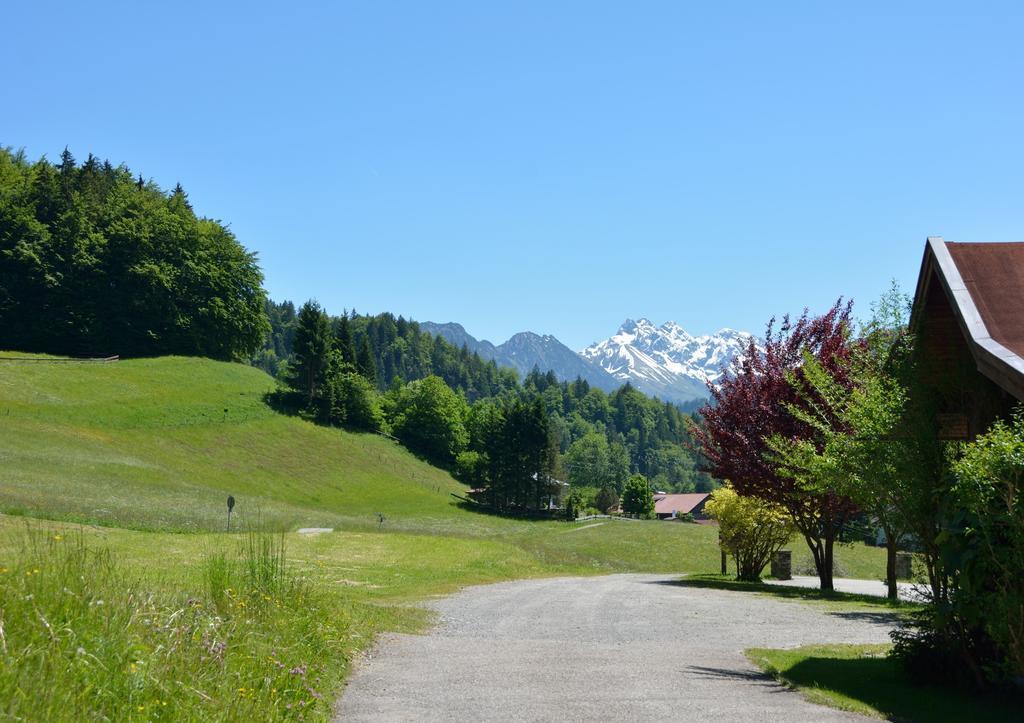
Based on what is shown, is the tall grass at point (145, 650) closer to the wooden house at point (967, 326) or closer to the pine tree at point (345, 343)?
the wooden house at point (967, 326)

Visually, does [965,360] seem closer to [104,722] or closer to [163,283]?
[104,722]

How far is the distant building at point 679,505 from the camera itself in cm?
14962

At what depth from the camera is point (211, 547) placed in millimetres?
29672

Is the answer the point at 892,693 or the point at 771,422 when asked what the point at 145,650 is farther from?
the point at 771,422

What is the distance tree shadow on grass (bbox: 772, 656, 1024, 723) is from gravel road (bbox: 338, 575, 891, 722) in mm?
601

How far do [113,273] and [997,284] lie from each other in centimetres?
9398

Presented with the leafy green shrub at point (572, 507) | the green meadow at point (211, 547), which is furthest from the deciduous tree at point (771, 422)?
the leafy green shrub at point (572, 507)

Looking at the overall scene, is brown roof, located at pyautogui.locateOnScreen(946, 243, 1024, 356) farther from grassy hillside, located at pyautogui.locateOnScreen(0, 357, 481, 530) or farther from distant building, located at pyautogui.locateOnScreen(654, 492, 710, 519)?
distant building, located at pyautogui.locateOnScreen(654, 492, 710, 519)

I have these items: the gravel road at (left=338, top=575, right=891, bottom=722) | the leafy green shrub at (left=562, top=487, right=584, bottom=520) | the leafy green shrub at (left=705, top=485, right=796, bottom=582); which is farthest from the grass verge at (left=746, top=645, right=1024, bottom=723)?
the leafy green shrub at (left=562, top=487, right=584, bottom=520)

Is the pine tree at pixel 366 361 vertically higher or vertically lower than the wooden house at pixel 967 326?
higher

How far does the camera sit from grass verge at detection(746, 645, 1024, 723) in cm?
977

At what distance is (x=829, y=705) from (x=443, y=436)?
104720 mm

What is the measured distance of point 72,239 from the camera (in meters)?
90.8

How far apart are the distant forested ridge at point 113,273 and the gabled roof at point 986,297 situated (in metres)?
89.8
